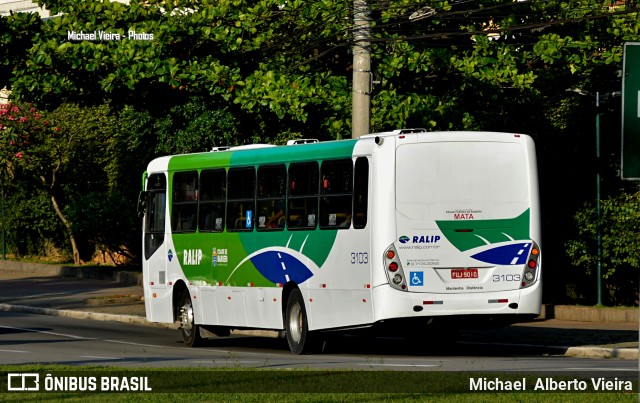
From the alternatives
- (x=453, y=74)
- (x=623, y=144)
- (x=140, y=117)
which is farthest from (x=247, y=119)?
(x=623, y=144)

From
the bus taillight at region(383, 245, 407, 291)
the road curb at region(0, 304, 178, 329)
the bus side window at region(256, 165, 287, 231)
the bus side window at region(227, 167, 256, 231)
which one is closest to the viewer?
the bus taillight at region(383, 245, 407, 291)

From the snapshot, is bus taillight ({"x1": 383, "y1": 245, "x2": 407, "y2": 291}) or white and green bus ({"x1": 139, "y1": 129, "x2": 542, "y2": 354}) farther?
white and green bus ({"x1": 139, "y1": 129, "x2": 542, "y2": 354})

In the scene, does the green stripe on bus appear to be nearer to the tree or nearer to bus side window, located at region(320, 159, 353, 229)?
bus side window, located at region(320, 159, 353, 229)

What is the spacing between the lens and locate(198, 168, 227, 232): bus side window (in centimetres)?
2423

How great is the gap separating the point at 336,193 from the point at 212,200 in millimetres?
4015

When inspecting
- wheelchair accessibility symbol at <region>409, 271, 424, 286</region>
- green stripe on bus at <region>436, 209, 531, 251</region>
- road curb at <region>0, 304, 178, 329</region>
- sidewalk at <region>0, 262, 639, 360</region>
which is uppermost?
green stripe on bus at <region>436, 209, 531, 251</region>

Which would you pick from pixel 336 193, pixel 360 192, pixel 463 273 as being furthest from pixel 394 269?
pixel 336 193

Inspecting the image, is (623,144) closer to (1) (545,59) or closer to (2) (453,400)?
(2) (453,400)

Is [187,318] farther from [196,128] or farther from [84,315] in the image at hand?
[84,315]

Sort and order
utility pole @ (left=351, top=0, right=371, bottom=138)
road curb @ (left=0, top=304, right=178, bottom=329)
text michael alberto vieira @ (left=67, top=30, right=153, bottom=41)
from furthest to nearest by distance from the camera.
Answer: road curb @ (left=0, top=304, right=178, bottom=329) < text michael alberto vieira @ (left=67, top=30, right=153, bottom=41) < utility pole @ (left=351, top=0, right=371, bottom=138)

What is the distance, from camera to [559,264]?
1161 inches

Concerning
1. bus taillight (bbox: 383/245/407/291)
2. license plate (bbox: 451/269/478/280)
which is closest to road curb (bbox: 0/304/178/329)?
bus taillight (bbox: 383/245/407/291)

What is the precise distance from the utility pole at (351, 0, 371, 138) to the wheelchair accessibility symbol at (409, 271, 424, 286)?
4958mm

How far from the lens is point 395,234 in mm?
19844
